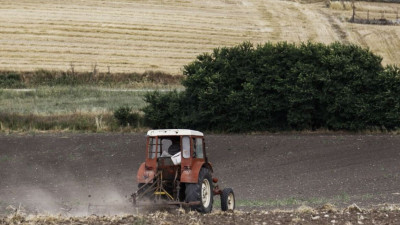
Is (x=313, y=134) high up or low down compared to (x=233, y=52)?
down

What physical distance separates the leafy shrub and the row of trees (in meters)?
0.76

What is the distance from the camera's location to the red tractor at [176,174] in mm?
16922

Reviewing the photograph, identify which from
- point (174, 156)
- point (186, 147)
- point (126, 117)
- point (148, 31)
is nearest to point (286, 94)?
point (126, 117)

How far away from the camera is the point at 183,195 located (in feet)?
57.5

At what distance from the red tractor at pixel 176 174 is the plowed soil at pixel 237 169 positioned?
96.1 inches

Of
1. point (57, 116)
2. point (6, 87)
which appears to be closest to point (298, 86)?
point (57, 116)

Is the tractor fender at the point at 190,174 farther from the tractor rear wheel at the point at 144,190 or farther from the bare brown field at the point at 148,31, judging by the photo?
the bare brown field at the point at 148,31

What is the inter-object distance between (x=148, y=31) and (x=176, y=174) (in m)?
46.6

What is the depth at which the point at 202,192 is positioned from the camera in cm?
1730

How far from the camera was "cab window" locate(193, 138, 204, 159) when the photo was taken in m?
17.7

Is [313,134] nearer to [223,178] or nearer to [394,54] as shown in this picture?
[223,178]

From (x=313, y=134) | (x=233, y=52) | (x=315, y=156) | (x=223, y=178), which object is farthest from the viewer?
(x=233, y=52)

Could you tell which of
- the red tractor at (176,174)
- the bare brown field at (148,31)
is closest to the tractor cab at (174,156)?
the red tractor at (176,174)

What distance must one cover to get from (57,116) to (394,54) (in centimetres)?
3172
